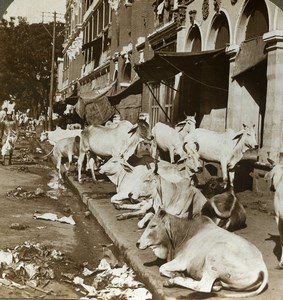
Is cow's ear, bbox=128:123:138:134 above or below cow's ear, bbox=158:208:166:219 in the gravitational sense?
above

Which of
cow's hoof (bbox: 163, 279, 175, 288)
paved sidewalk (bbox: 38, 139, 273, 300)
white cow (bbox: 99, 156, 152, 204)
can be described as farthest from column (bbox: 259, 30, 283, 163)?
cow's hoof (bbox: 163, 279, 175, 288)

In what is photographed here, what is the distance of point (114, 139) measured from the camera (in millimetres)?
12219

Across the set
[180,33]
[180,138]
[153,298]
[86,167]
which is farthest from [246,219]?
[180,33]

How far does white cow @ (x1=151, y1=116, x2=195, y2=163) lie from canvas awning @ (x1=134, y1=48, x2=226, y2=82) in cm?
122

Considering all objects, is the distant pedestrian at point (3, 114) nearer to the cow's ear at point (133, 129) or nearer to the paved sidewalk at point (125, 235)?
the paved sidewalk at point (125, 235)

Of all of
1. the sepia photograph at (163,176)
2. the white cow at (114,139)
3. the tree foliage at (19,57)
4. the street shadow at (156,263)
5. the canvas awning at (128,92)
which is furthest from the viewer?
the canvas awning at (128,92)

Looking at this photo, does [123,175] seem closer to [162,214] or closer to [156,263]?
[156,263]

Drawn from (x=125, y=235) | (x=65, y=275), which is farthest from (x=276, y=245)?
(x=65, y=275)

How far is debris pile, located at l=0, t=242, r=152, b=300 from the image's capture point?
5.52 metres

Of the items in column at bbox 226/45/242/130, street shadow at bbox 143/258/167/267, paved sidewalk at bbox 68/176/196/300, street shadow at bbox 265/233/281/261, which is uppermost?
column at bbox 226/45/242/130

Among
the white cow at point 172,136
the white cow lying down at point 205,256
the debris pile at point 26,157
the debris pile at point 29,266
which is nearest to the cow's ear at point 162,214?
the white cow lying down at point 205,256

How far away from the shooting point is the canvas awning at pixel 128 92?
18344mm

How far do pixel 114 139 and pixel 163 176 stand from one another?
4794mm

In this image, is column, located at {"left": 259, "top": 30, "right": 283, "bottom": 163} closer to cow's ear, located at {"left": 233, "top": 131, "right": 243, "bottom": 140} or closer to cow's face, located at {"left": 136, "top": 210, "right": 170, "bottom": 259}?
cow's ear, located at {"left": 233, "top": 131, "right": 243, "bottom": 140}
